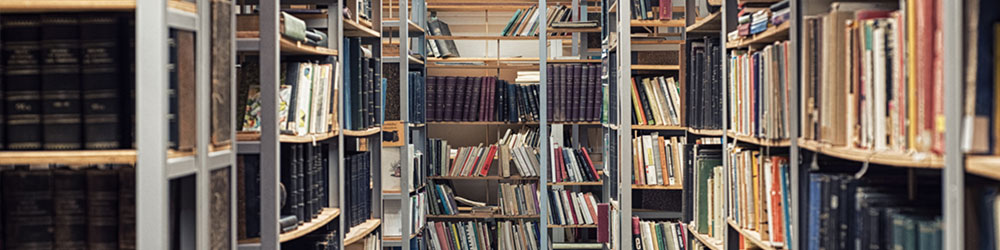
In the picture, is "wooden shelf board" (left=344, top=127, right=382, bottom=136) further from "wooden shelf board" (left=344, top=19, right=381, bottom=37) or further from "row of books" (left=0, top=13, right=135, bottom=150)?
"row of books" (left=0, top=13, right=135, bottom=150)

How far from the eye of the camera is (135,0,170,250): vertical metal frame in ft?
5.24

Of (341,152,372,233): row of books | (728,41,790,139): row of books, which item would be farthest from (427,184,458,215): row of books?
(728,41,790,139): row of books

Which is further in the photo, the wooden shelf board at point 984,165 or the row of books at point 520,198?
the row of books at point 520,198

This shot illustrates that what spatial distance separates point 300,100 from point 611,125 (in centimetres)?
202

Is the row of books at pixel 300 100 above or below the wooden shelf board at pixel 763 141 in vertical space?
above

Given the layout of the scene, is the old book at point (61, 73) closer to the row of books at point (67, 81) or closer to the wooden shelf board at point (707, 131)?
the row of books at point (67, 81)

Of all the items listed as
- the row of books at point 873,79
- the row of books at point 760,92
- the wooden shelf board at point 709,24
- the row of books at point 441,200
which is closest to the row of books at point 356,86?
the wooden shelf board at point 709,24

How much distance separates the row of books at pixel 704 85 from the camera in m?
3.14

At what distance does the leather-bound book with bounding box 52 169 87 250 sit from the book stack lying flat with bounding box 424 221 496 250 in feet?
12.9

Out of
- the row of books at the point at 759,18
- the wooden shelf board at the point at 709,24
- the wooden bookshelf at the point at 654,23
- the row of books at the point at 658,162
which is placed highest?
the wooden bookshelf at the point at 654,23

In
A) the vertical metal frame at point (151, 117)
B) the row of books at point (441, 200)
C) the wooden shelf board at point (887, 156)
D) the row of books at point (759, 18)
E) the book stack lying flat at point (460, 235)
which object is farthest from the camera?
the row of books at point (441, 200)

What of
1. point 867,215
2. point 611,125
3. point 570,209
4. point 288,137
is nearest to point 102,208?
point 288,137

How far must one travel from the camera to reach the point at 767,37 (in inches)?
87.5

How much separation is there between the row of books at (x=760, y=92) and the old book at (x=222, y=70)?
133cm
